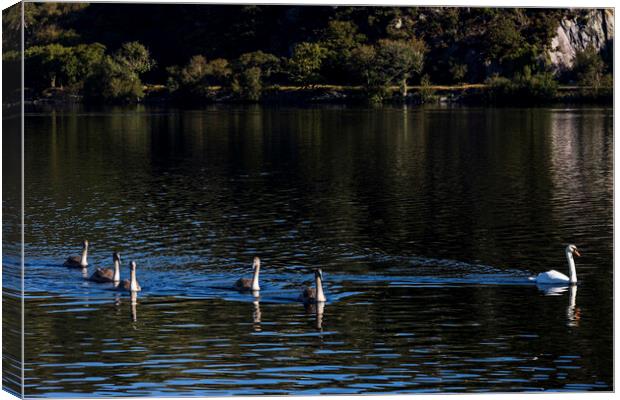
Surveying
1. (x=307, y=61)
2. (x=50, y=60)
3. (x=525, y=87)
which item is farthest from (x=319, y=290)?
(x=50, y=60)

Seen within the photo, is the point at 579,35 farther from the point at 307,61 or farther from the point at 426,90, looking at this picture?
the point at 426,90

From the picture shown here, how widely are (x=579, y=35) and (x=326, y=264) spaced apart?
22.1 metres

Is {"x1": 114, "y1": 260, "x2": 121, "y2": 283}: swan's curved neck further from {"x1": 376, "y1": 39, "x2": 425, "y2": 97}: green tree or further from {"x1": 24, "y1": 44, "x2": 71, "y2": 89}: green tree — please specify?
{"x1": 24, "y1": 44, "x2": 71, "y2": 89}: green tree

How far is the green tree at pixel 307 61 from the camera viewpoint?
4909 centimetres

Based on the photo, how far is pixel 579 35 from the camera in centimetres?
5166

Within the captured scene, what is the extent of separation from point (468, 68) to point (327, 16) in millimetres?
8125

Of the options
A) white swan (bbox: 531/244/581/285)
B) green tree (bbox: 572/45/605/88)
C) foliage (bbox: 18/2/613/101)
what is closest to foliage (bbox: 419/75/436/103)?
foliage (bbox: 18/2/613/101)

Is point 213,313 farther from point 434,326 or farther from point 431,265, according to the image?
point 431,265

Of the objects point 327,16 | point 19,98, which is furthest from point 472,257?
point 327,16

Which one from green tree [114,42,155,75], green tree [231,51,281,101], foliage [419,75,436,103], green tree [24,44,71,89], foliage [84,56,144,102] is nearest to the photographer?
green tree [114,42,155,75]

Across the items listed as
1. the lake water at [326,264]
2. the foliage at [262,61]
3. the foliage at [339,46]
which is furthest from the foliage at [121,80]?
the foliage at [339,46]

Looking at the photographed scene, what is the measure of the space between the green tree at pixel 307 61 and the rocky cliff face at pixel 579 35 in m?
8.48

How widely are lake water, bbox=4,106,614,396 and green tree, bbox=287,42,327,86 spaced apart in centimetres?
401

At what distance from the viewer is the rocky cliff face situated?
46.2 meters
